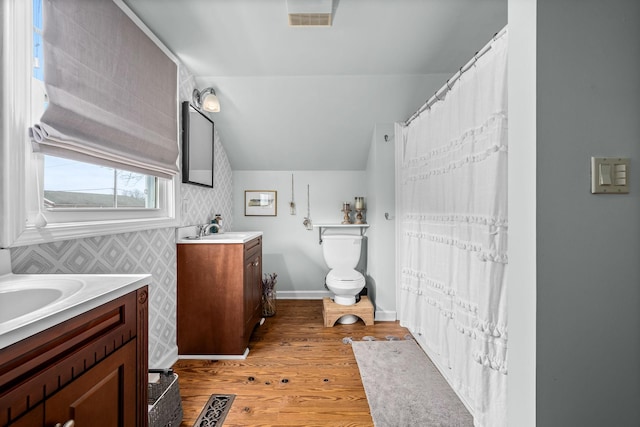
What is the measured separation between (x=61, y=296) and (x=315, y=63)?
2299 mm

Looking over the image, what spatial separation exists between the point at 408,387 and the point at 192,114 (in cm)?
259

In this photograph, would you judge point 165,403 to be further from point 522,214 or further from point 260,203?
point 260,203

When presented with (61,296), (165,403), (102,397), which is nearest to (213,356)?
(165,403)

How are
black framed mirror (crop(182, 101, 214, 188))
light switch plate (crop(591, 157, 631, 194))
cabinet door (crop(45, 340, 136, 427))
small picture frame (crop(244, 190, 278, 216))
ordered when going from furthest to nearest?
small picture frame (crop(244, 190, 278, 216)), black framed mirror (crop(182, 101, 214, 188)), light switch plate (crop(591, 157, 631, 194)), cabinet door (crop(45, 340, 136, 427))

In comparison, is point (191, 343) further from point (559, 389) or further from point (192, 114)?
point (559, 389)

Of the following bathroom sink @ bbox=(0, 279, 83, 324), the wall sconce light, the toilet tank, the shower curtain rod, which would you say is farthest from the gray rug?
the wall sconce light

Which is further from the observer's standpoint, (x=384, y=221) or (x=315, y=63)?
(x=384, y=221)

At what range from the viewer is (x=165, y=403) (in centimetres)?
142

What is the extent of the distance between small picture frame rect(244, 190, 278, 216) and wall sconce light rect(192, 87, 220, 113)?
1.27 m

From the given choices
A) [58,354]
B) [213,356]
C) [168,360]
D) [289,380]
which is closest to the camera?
[58,354]

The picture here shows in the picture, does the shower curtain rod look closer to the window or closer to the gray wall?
the gray wall

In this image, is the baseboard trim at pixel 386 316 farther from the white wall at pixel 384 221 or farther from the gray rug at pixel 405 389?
the gray rug at pixel 405 389

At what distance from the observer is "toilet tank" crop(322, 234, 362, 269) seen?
3111mm

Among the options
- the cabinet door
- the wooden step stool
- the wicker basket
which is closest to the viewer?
the cabinet door
